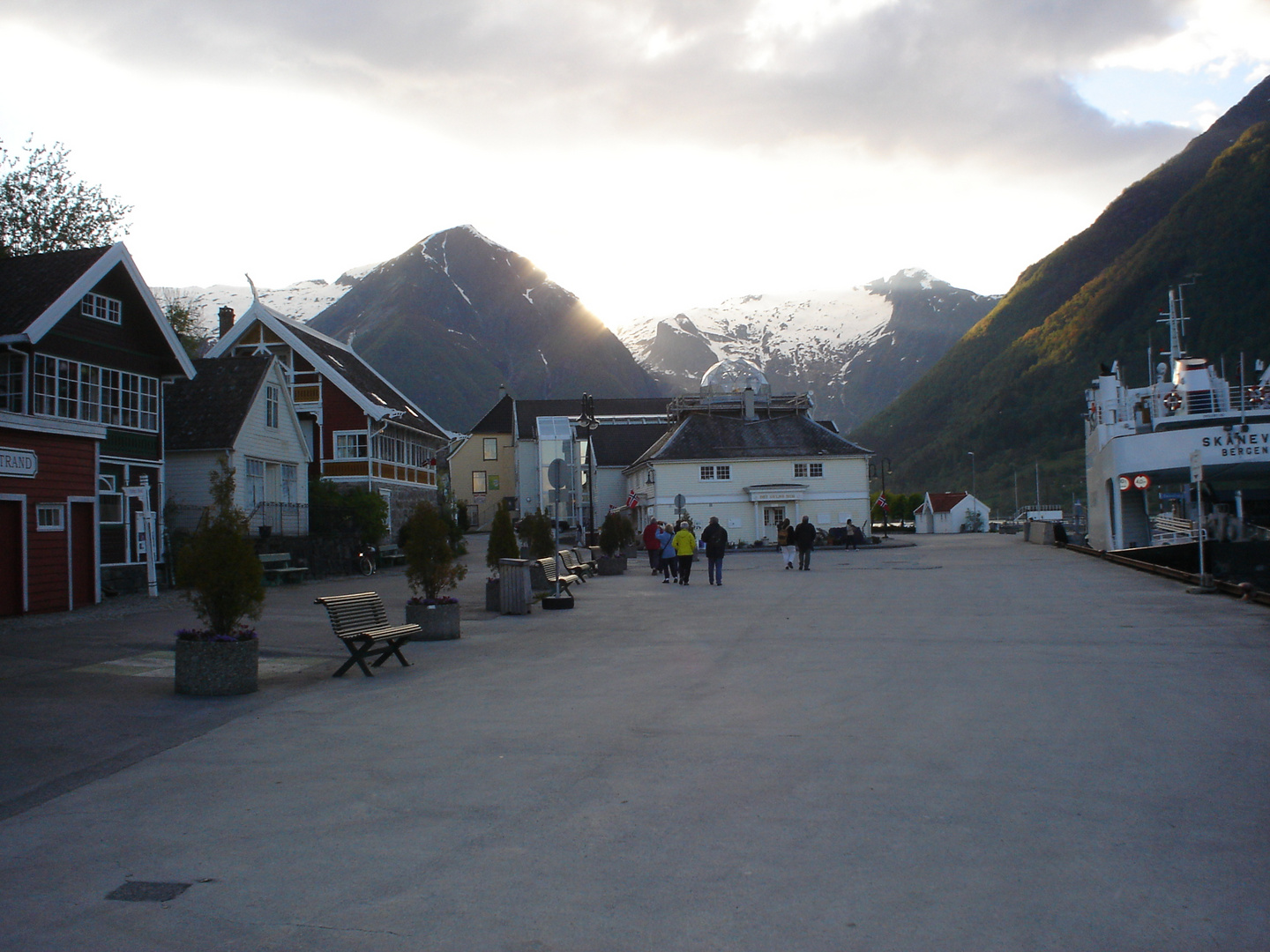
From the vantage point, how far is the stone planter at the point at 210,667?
970 cm

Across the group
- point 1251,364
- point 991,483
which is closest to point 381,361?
point 991,483

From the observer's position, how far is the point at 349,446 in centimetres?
3978

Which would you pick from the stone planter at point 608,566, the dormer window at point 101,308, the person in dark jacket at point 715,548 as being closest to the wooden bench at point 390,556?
the stone planter at point 608,566

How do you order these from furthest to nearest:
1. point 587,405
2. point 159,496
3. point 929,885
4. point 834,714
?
point 587,405 → point 159,496 → point 834,714 → point 929,885

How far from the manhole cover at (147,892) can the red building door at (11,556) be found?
14701 mm

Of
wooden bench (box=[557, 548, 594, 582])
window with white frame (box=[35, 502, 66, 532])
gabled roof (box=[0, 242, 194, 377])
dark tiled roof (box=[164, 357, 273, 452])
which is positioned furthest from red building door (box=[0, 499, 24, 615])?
dark tiled roof (box=[164, 357, 273, 452])

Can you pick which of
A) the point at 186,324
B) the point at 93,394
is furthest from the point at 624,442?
the point at 93,394

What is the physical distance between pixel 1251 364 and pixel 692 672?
14462cm

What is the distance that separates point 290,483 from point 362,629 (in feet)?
76.7

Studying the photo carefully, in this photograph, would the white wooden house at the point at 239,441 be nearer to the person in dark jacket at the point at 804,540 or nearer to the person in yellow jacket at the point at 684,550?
the person in yellow jacket at the point at 684,550

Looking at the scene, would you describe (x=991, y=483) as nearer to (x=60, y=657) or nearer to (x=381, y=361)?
(x=381, y=361)

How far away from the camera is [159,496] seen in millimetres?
25531

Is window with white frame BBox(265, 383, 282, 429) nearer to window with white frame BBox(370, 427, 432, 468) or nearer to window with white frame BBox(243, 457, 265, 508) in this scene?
window with white frame BBox(243, 457, 265, 508)

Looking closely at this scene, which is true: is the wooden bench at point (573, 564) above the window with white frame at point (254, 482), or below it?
below
